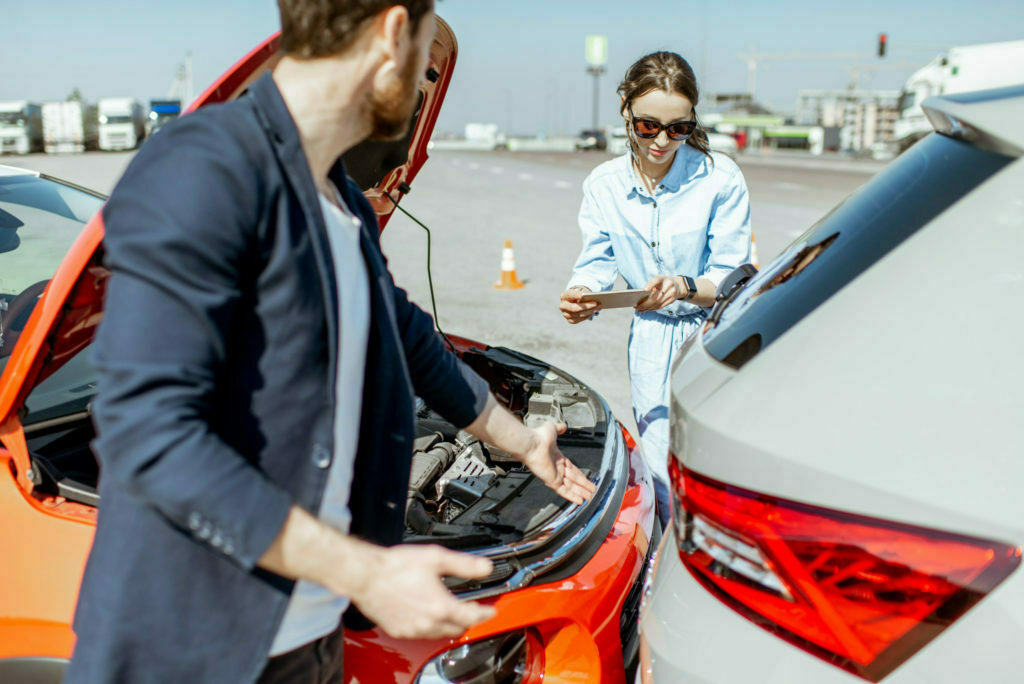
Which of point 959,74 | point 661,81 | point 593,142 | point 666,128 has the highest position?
point 959,74

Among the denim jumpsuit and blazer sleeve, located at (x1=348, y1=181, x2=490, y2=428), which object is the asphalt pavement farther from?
the denim jumpsuit

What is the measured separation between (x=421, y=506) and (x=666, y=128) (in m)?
1.57

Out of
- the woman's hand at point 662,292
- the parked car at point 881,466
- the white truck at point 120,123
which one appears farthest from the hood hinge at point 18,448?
the white truck at point 120,123

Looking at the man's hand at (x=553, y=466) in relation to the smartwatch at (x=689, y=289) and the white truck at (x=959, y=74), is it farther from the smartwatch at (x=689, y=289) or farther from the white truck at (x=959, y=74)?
the white truck at (x=959, y=74)

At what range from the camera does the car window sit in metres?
3.05

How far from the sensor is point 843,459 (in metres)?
1.16

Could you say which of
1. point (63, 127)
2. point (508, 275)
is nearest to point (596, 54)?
point (63, 127)

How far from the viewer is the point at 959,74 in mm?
21438

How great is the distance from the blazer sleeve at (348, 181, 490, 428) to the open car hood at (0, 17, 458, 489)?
518mm

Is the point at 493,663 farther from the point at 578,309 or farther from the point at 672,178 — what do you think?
the point at 672,178

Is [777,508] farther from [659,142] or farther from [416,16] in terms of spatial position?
[659,142]

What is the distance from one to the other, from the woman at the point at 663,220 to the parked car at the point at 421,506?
257 millimetres

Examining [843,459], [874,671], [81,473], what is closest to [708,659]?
[874,671]

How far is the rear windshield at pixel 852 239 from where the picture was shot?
1351 millimetres
